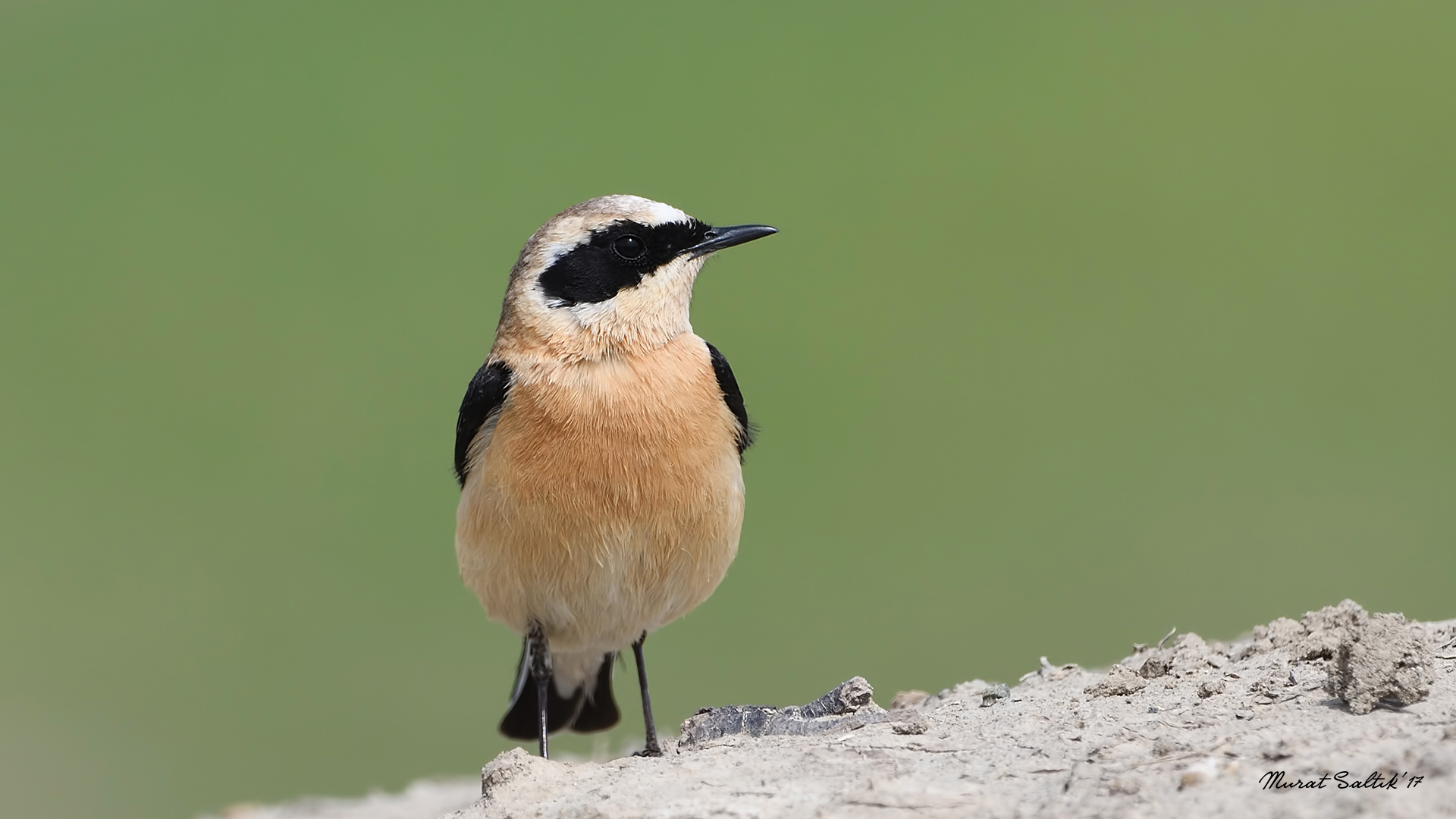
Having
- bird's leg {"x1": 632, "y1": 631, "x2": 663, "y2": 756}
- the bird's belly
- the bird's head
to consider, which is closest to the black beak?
the bird's head

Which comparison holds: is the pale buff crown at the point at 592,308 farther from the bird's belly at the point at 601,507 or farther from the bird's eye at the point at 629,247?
the bird's belly at the point at 601,507

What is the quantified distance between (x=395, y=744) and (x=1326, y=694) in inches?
418

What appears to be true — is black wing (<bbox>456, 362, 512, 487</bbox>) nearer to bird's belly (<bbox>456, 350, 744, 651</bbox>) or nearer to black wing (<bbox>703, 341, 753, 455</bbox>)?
bird's belly (<bbox>456, 350, 744, 651</bbox>)

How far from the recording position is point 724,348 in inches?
676

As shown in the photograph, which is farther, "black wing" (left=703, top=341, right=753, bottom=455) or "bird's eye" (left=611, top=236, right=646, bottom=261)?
"black wing" (left=703, top=341, right=753, bottom=455)

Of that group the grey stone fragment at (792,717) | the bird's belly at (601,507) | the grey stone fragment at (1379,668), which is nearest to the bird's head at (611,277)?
the bird's belly at (601,507)

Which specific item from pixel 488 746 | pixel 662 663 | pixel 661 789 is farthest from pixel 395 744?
pixel 661 789

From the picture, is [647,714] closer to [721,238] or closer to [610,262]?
[610,262]

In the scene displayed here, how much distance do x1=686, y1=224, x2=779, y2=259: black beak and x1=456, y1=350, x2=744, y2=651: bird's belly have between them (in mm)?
627

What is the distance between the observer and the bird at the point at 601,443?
6.38 m

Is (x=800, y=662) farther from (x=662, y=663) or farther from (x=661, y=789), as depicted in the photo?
(x=661, y=789)

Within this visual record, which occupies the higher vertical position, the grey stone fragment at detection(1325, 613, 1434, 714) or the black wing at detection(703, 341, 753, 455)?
the black wing at detection(703, 341, 753, 455)

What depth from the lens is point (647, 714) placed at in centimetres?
691

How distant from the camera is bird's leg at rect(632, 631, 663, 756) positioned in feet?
21.6
